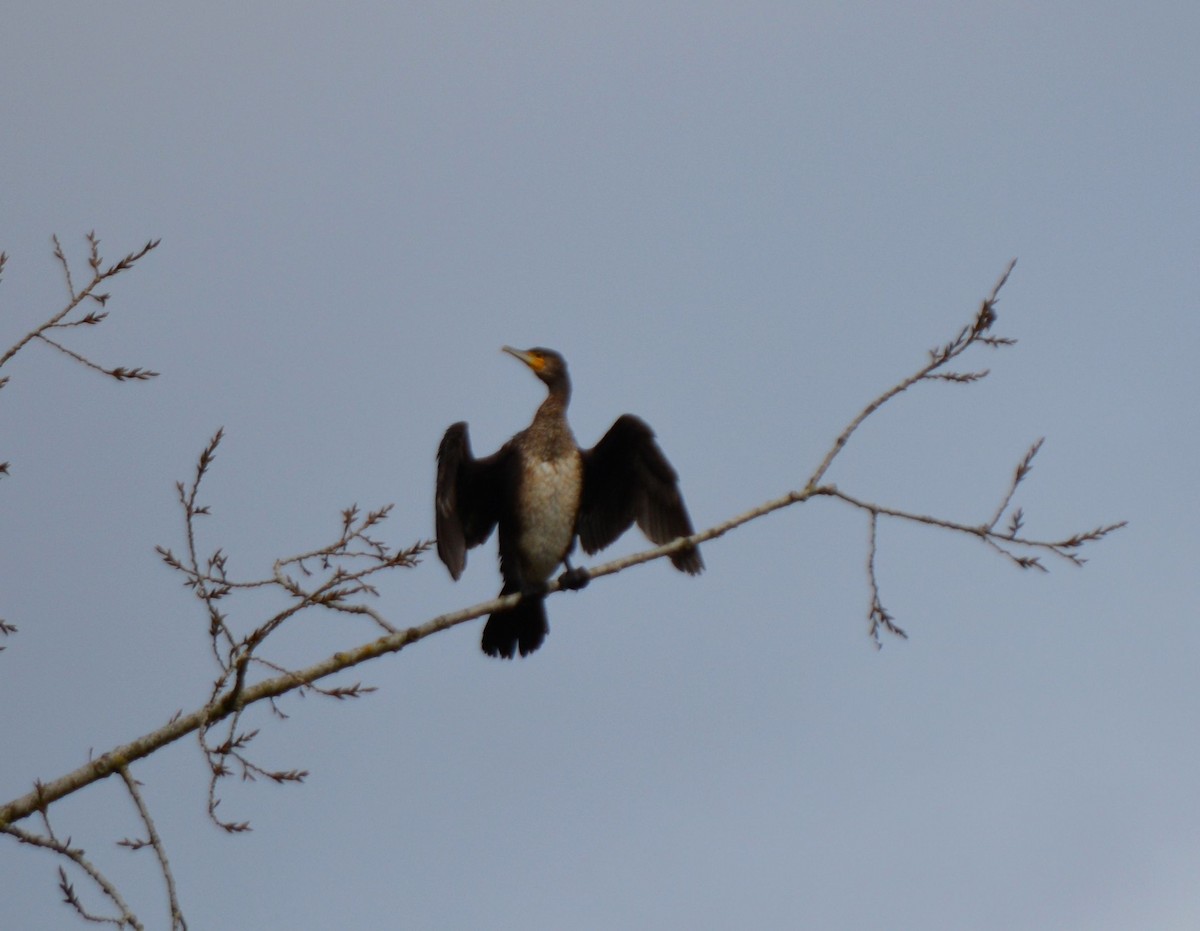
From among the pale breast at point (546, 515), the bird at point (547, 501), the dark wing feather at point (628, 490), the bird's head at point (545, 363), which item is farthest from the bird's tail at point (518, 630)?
the bird's head at point (545, 363)

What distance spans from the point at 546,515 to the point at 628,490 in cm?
42

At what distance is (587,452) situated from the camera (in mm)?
6488

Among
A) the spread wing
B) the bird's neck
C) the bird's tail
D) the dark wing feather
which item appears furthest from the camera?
the bird's neck

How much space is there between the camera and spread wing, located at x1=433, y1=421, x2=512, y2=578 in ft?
19.2

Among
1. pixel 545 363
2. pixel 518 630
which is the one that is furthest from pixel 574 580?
pixel 545 363

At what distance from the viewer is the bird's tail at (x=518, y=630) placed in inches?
238

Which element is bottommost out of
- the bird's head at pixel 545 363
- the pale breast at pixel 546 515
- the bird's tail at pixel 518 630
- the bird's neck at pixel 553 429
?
the bird's tail at pixel 518 630

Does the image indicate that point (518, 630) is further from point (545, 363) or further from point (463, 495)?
point (545, 363)

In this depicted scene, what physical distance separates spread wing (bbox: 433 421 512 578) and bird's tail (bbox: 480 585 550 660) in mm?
327

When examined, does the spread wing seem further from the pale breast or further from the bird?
the pale breast

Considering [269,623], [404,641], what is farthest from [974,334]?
[269,623]

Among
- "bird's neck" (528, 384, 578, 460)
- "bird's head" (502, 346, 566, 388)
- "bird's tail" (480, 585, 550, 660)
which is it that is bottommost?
"bird's tail" (480, 585, 550, 660)

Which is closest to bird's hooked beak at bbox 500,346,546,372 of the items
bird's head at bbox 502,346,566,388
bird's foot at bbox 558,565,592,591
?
bird's head at bbox 502,346,566,388

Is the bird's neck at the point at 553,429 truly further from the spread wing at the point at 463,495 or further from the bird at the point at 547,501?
the spread wing at the point at 463,495
